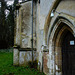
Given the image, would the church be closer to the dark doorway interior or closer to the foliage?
the dark doorway interior

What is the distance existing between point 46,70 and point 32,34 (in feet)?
10.3

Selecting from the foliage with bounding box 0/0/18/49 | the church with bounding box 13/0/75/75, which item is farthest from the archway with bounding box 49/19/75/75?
the foliage with bounding box 0/0/18/49

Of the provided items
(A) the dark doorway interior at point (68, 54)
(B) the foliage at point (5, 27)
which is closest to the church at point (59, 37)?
(A) the dark doorway interior at point (68, 54)

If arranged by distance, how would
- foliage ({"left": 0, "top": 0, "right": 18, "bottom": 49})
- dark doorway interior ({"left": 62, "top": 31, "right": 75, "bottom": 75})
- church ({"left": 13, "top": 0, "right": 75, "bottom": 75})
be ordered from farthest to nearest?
foliage ({"left": 0, "top": 0, "right": 18, "bottom": 49})
dark doorway interior ({"left": 62, "top": 31, "right": 75, "bottom": 75})
church ({"left": 13, "top": 0, "right": 75, "bottom": 75})

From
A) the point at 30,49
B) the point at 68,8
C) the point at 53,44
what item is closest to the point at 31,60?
the point at 30,49

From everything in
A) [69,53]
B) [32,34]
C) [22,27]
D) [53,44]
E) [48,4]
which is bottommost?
[69,53]

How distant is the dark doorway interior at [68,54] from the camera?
174 inches

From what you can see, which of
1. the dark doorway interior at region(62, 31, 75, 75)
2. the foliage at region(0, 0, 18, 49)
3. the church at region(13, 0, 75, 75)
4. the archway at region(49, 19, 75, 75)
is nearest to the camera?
the church at region(13, 0, 75, 75)

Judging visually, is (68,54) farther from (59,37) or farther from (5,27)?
(5,27)

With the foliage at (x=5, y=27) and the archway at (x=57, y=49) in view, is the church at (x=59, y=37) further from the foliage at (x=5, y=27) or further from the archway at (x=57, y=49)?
the foliage at (x=5, y=27)

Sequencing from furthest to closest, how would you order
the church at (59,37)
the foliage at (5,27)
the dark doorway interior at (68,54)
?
1. the foliage at (5,27)
2. the dark doorway interior at (68,54)
3. the church at (59,37)

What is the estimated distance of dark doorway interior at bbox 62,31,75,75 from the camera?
4421 millimetres

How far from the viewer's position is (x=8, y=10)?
24.5m

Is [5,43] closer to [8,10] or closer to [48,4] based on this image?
[8,10]
